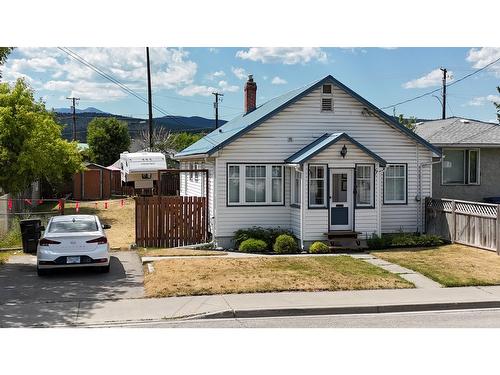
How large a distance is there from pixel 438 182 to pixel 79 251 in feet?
50.0

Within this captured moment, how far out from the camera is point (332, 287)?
12.9m

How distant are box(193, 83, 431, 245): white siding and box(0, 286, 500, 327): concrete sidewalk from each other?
7647 millimetres

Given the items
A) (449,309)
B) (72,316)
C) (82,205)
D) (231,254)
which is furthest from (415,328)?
(82,205)

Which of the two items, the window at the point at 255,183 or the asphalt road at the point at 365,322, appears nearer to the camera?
the asphalt road at the point at 365,322

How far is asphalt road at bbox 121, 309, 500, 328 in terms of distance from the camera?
9906mm

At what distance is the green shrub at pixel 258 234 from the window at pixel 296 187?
3.76 ft

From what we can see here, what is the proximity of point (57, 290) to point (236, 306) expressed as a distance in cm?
422

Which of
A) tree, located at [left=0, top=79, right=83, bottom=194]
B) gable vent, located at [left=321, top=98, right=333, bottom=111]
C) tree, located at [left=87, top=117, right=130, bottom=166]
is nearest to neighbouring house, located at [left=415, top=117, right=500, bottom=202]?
gable vent, located at [left=321, top=98, right=333, bottom=111]

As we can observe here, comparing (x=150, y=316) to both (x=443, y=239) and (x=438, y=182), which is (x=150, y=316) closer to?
(x=443, y=239)

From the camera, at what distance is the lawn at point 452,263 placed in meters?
13.9

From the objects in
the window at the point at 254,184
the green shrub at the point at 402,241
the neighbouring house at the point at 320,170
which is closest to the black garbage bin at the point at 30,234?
the neighbouring house at the point at 320,170

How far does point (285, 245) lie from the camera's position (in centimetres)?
1892

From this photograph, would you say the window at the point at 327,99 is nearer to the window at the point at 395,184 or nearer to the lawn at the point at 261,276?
the window at the point at 395,184

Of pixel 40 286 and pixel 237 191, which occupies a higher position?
pixel 237 191
